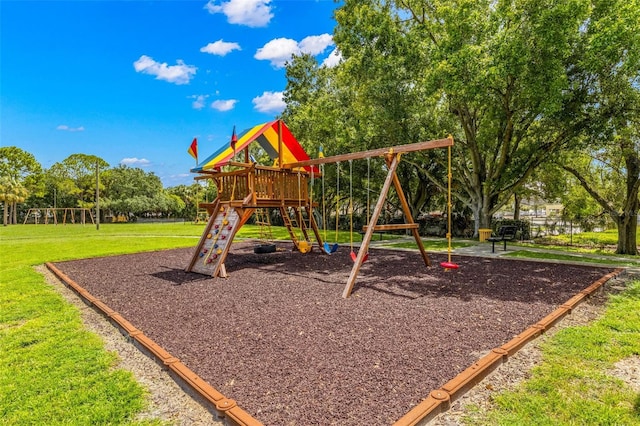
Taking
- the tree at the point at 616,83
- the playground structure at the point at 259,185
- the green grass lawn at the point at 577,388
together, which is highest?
the tree at the point at 616,83

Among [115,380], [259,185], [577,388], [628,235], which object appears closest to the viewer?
[577,388]

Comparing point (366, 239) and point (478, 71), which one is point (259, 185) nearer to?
point (366, 239)

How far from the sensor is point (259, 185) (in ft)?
31.9

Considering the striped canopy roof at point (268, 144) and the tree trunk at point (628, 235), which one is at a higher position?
the striped canopy roof at point (268, 144)

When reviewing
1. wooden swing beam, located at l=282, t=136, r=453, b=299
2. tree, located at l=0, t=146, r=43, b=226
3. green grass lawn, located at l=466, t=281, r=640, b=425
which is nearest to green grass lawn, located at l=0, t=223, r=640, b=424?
green grass lawn, located at l=466, t=281, r=640, b=425

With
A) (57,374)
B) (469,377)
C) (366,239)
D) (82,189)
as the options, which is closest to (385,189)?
(366,239)

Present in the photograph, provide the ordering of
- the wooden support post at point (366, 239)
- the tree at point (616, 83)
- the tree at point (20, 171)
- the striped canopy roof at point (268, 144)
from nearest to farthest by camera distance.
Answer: the wooden support post at point (366, 239), the tree at point (616, 83), the striped canopy roof at point (268, 144), the tree at point (20, 171)

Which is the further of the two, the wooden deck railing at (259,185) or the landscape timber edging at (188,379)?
the wooden deck railing at (259,185)

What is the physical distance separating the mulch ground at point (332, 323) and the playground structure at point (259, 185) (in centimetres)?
87

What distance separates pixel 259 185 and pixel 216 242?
76.9 inches

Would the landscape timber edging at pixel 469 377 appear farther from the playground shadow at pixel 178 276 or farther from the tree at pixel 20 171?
the tree at pixel 20 171

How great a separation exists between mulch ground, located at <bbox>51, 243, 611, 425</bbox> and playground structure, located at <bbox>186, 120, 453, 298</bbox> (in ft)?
2.86

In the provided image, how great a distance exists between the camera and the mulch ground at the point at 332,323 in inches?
120

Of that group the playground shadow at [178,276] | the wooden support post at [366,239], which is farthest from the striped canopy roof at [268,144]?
the wooden support post at [366,239]
